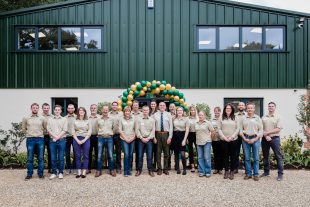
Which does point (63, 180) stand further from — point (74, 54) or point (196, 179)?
point (74, 54)

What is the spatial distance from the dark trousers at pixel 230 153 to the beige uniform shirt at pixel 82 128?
10.7 ft

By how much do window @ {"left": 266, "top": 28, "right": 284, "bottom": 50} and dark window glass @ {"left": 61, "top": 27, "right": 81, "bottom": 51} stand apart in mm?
7324

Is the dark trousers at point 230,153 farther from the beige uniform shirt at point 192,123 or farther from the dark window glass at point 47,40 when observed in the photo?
the dark window glass at point 47,40

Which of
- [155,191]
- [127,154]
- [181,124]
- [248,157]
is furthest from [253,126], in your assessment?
[127,154]

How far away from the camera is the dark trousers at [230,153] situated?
346 inches

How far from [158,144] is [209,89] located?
535 cm

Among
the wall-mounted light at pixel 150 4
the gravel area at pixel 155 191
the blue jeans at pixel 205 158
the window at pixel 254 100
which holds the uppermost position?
the wall-mounted light at pixel 150 4

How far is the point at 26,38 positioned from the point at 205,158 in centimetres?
900

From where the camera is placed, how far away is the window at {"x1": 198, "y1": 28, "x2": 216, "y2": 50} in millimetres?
14047

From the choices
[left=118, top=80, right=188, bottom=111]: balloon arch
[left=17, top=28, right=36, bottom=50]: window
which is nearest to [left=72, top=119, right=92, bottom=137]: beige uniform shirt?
[left=118, top=80, right=188, bottom=111]: balloon arch

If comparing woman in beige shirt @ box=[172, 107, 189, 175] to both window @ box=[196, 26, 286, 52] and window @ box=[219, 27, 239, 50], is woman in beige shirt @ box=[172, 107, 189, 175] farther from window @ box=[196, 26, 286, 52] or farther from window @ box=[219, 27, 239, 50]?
window @ box=[219, 27, 239, 50]

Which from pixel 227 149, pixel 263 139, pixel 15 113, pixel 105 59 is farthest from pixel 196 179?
pixel 15 113

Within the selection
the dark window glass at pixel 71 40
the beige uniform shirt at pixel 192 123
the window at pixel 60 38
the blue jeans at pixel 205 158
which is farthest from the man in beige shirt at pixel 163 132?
the dark window glass at pixel 71 40

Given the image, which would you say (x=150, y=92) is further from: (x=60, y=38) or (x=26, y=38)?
(x=26, y=38)
